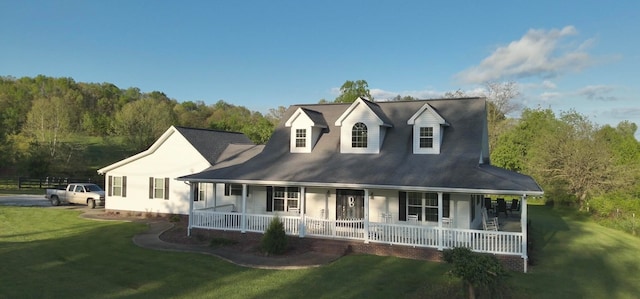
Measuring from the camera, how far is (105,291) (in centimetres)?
1108

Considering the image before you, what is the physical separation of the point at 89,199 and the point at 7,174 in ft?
106

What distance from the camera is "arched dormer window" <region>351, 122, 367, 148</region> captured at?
19.7 metres

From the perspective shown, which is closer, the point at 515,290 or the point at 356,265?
the point at 515,290

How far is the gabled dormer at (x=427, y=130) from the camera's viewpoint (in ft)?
60.3

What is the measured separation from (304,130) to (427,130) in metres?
5.97

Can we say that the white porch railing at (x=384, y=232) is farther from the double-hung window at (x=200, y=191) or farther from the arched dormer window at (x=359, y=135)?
the double-hung window at (x=200, y=191)

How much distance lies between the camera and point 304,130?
21.1 meters

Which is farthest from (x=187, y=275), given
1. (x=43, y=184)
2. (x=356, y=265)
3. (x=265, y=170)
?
(x=43, y=184)

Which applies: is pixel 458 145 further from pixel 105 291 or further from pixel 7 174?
pixel 7 174

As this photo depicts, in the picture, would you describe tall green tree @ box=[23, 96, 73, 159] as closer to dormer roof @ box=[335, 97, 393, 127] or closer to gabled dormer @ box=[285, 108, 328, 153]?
gabled dormer @ box=[285, 108, 328, 153]

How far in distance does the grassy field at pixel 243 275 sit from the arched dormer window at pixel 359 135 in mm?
6017

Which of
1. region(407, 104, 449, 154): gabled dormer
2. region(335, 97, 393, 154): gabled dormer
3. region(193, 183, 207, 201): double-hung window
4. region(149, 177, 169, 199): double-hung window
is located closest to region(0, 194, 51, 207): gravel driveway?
region(149, 177, 169, 199): double-hung window

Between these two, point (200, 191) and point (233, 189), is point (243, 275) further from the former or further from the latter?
point (200, 191)

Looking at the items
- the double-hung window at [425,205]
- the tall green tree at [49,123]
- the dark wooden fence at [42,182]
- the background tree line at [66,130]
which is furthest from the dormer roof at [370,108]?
the tall green tree at [49,123]
